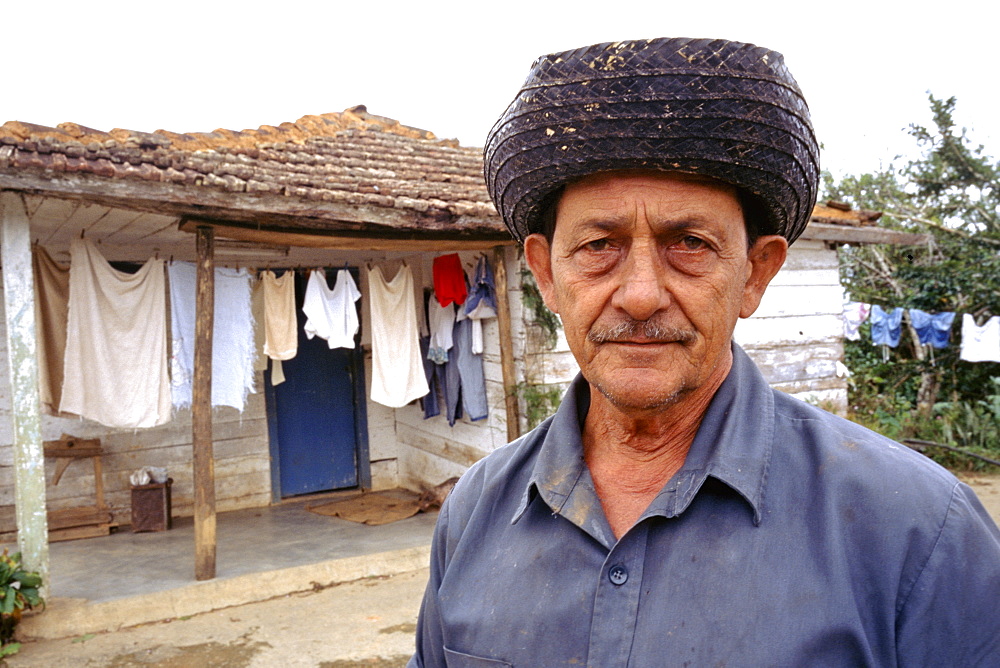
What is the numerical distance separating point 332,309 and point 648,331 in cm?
575

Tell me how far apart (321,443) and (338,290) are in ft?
9.23

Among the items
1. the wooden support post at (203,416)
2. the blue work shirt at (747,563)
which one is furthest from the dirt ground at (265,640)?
the blue work shirt at (747,563)

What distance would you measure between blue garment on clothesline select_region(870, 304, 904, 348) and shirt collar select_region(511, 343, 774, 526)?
11.5m

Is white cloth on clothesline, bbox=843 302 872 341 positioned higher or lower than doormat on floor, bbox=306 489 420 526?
higher

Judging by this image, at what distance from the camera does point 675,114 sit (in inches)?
48.6

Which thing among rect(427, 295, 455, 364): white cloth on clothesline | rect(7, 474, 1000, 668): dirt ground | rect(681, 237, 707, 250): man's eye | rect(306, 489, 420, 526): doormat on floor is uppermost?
rect(681, 237, 707, 250): man's eye

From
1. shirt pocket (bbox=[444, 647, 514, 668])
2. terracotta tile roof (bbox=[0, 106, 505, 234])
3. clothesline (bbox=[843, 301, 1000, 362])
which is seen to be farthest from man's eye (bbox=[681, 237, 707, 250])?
clothesline (bbox=[843, 301, 1000, 362])

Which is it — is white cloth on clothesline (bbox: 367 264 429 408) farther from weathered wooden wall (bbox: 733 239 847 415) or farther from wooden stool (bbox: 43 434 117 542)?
weathered wooden wall (bbox: 733 239 847 415)

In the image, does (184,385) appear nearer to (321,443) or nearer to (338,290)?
(338,290)

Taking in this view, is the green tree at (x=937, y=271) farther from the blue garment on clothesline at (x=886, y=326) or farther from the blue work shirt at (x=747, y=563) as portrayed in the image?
the blue work shirt at (x=747, y=563)

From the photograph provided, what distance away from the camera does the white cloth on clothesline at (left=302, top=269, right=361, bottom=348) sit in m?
6.65

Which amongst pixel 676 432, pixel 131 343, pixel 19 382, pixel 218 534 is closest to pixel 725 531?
pixel 676 432

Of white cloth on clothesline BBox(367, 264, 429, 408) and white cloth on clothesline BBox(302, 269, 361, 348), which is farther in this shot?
white cloth on clothesline BBox(367, 264, 429, 408)

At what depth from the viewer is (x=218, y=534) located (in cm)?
728
